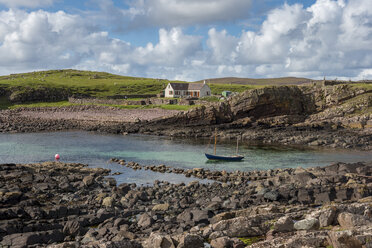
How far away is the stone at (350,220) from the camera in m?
16.1

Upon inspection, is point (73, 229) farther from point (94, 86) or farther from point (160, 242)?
point (94, 86)

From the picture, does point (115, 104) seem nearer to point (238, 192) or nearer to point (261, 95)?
point (261, 95)

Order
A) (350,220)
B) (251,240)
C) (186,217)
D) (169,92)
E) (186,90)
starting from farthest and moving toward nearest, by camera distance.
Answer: (169,92)
(186,90)
(186,217)
(251,240)
(350,220)

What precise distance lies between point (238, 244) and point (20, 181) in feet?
79.4

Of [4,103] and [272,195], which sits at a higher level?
[4,103]

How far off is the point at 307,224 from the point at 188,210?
28.7ft

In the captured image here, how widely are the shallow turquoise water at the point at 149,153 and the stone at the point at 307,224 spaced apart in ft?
71.1

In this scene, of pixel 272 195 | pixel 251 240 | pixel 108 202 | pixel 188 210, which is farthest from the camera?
pixel 272 195

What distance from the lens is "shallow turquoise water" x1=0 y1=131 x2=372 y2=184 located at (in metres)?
47.5

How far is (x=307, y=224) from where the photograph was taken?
1725 cm

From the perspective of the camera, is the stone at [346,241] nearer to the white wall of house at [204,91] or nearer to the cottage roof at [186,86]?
the cottage roof at [186,86]

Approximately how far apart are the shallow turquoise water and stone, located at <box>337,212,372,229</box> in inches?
888

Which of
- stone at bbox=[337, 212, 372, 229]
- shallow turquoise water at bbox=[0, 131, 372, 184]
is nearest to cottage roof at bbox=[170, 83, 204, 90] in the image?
shallow turquoise water at bbox=[0, 131, 372, 184]

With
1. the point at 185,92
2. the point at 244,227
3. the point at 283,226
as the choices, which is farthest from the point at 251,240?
the point at 185,92
